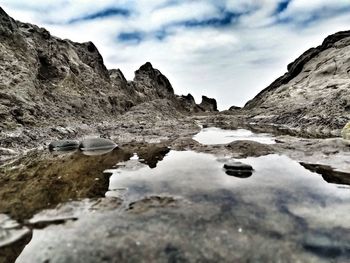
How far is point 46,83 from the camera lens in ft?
63.7

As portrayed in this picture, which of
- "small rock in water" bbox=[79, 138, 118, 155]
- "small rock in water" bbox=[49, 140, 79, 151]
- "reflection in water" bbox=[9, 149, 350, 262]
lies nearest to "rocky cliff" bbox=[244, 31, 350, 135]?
"small rock in water" bbox=[79, 138, 118, 155]

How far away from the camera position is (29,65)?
1758 cm

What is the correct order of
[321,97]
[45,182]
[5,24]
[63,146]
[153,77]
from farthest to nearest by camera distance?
[153,77] → [321,97] → [5,24] → [63,146] → [45,182]

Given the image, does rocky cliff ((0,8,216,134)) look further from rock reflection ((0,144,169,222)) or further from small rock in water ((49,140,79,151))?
rock reflection ((0,144,169,222))

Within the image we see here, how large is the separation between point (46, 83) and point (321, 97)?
2128cm

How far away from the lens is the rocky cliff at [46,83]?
1358 centimetres

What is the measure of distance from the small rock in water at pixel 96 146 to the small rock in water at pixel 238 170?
5.04 meters

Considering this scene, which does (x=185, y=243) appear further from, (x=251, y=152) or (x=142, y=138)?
(x=142, y=138)

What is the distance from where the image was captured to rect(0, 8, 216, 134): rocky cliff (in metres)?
13.6

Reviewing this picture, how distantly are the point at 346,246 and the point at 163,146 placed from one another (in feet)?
29.9

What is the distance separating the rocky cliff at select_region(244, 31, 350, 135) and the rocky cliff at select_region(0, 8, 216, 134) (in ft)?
47.5

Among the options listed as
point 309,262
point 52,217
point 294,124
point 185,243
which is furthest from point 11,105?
point 294,124

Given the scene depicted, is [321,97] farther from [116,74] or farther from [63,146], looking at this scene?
[116,74]

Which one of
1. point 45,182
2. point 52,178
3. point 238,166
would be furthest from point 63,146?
point 238,166
